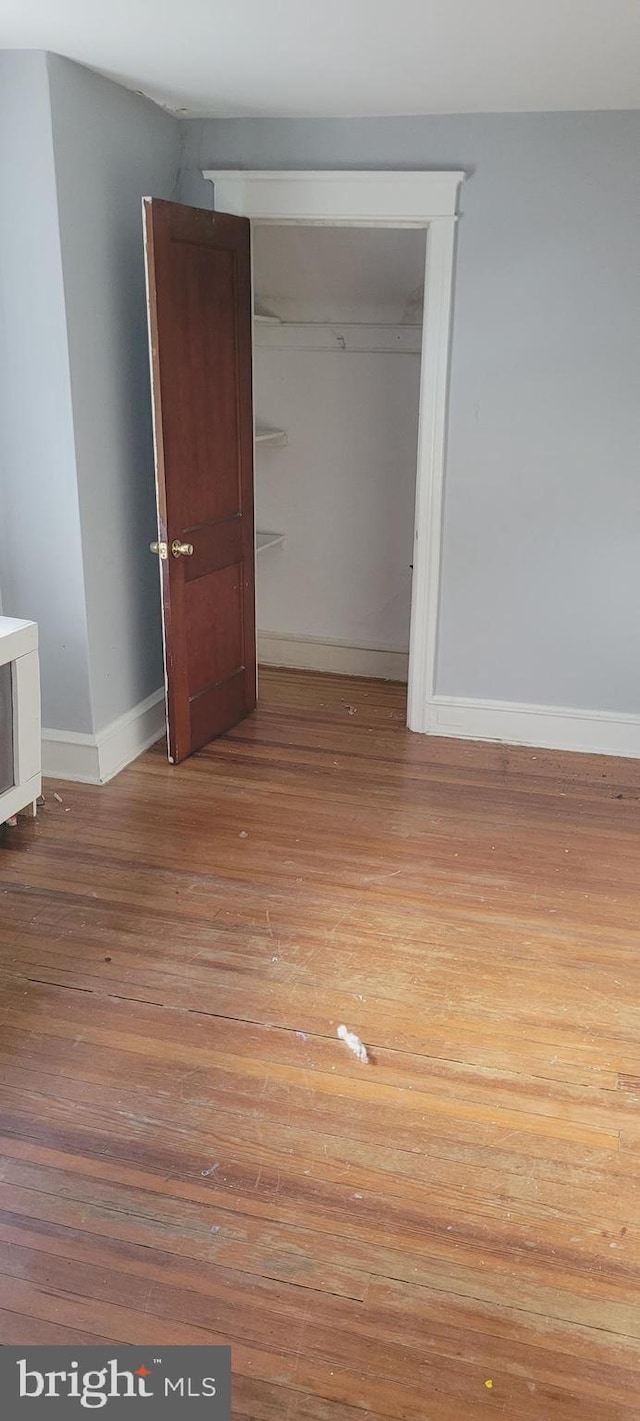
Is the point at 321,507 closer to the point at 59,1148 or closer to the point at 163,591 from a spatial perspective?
the point at 163,591

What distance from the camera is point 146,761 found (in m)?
4.13

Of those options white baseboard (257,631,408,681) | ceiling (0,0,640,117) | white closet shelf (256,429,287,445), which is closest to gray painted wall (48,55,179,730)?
ceiling (0,0,640,117)

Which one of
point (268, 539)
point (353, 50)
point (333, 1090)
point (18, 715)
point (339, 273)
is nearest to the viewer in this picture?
point (333, 1090)

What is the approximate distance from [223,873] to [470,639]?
5.36 feet

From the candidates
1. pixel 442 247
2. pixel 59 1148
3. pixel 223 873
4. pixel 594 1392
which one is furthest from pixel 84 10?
pixel 594 1392

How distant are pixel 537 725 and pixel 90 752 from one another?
1.84 m

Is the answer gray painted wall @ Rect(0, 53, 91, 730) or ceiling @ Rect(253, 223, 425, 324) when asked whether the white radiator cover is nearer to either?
gray painted wall @ Rect(0, 53, 91, 730)

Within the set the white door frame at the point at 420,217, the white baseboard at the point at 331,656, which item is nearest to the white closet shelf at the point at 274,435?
the white baseboard at the point at 331,656

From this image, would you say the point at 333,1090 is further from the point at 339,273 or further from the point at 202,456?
the point at 339,273

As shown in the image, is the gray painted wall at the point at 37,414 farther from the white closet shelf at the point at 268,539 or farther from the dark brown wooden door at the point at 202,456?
the white closet shelf at the point at 268,539

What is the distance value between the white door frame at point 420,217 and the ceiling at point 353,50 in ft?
0.76

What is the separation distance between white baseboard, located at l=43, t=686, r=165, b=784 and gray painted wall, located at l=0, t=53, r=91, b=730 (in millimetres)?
51

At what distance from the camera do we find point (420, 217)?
3895 mm

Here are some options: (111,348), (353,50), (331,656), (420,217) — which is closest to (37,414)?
(111,348)
